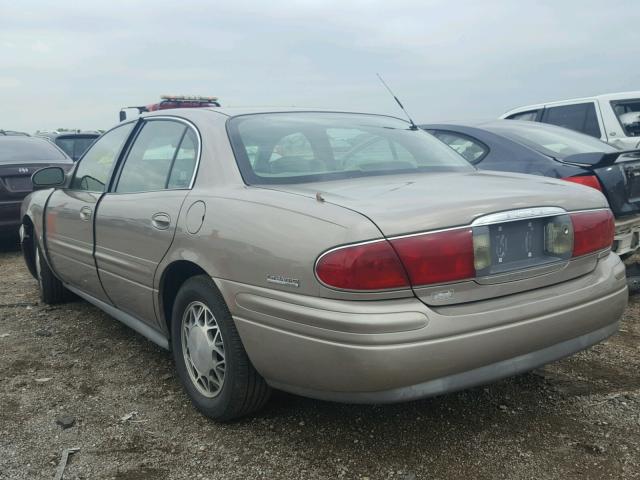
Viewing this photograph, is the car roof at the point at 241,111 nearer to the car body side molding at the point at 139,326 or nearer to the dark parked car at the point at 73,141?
the car body side molding at the point at 139,326

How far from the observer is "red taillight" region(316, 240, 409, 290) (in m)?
2.13

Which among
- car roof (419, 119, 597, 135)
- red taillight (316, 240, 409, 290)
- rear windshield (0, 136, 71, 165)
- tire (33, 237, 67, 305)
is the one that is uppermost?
car roof (419, 119, 597, 135)

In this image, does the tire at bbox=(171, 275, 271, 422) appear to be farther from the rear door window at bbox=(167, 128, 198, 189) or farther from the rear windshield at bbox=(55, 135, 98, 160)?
the rear windshield at bbox=(55, 135, 98, 160)

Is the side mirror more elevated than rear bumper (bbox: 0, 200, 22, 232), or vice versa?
the side mirror

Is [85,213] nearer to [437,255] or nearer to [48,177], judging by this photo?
[48,177]

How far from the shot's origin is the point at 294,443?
2668 mm

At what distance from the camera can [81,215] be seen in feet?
12.8

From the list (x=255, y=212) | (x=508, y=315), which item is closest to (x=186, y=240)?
(x=255, y=212)

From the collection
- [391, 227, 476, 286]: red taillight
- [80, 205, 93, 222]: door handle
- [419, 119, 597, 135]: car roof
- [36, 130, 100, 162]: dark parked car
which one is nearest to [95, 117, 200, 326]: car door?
[80, 205, 93, 222]: door handle

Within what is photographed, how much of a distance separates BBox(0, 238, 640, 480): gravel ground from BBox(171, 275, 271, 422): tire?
12 centimetres

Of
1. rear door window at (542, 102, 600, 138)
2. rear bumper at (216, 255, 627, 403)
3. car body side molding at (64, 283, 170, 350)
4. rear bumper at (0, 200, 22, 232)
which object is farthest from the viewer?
rear door window at (542, 102, 600, 138)

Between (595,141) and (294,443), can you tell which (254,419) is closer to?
(294,443)

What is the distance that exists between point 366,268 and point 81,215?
7.97 ft

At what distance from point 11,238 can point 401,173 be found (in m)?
6.35
